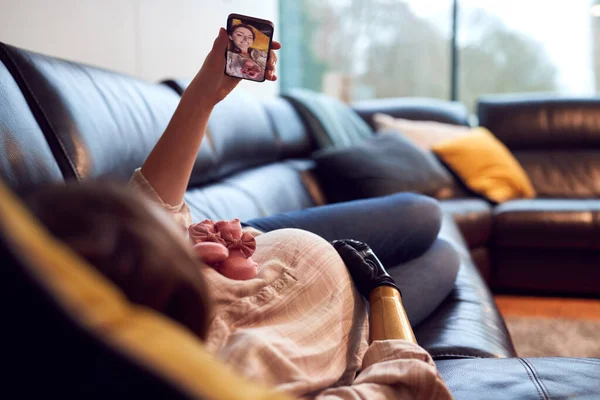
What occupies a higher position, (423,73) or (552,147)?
(423,73)

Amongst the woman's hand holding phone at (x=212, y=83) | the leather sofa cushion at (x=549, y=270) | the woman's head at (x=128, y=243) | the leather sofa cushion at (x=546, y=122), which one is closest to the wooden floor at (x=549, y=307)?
the leather sofa cushion at (x=549, y=270)

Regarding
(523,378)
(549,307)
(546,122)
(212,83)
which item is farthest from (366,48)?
(523,378)

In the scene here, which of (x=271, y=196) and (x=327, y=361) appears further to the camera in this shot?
(x=271, y=196)

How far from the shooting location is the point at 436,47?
4.27m

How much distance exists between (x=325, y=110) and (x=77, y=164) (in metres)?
1.87

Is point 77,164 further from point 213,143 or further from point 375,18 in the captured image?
point 375,18

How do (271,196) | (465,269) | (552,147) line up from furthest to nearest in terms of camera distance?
1. (552,147)
2. (271,196)
3. (465,269)

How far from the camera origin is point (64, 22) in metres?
1.63

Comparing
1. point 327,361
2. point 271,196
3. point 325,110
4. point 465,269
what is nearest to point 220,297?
point 327,361

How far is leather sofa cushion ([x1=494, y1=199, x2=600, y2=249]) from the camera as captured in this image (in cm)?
247

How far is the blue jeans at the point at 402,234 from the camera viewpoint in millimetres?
1241

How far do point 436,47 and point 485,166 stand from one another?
164 cm

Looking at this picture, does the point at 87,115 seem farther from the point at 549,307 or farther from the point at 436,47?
the point at 436,47

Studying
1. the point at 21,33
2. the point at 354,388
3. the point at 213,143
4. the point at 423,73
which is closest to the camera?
the point at 354,388
